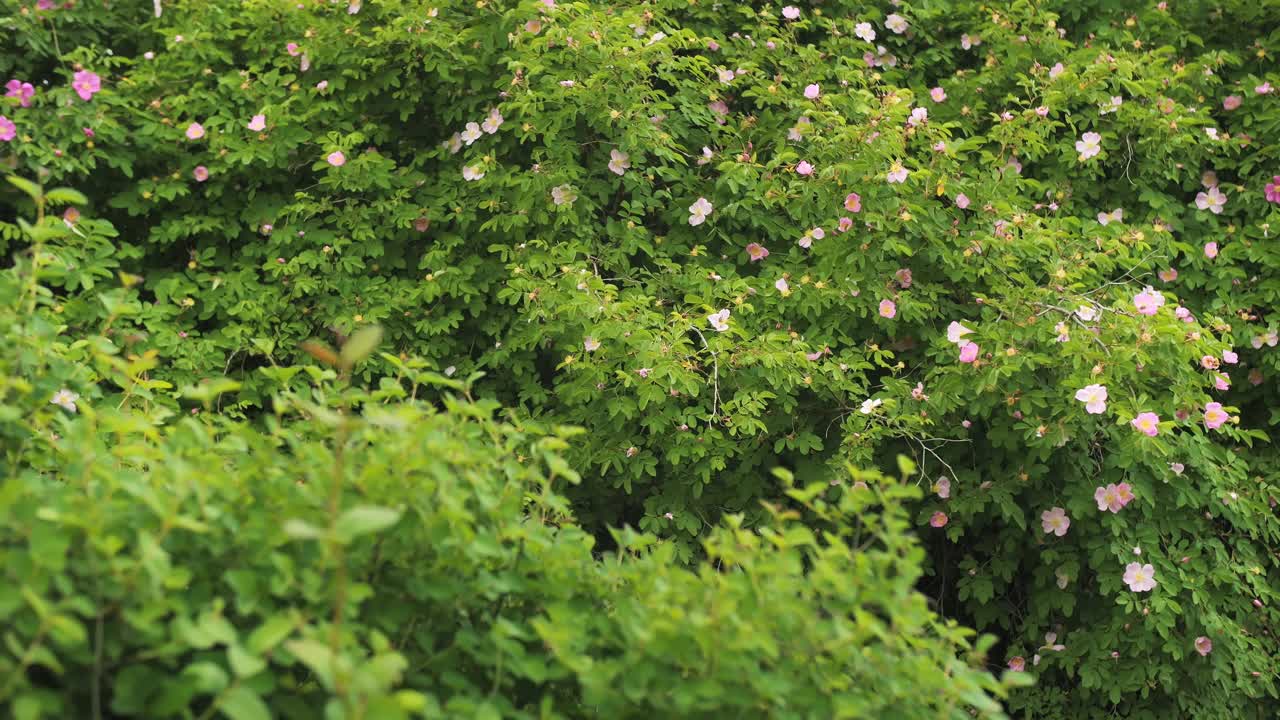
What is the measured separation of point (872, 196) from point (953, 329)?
0.47 m

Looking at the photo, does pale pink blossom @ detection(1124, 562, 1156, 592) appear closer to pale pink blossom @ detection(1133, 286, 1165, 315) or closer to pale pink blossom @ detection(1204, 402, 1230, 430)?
pale pink blossom @ detection(1204, 402, 1230, 430)

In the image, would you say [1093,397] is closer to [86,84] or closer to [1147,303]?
[1147,303]

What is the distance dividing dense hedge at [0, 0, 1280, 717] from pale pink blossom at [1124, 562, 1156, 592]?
1 centimetres

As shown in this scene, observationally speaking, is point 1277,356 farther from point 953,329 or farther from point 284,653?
point 284,653

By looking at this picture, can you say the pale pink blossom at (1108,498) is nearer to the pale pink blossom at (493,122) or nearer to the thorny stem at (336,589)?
the pale pink blossom at (493,122)

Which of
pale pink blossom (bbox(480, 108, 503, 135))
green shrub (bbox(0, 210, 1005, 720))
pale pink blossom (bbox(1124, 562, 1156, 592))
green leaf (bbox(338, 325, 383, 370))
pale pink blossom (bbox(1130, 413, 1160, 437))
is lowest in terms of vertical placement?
pale pink blossom (bbox(1124, 562, 1156, 592))

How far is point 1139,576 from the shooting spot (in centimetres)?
278

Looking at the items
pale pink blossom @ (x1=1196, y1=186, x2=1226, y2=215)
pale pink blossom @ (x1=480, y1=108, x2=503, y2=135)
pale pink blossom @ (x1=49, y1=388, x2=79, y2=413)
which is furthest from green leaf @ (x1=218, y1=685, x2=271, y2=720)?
pale pink blossom @ (x1=1196, y1=186, x2=1226, y2=215)

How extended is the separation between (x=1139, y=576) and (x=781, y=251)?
1.39 metres

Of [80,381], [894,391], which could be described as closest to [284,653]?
[80,381]

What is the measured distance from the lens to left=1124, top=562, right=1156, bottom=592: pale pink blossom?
2771mm

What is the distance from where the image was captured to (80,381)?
1.69 metres

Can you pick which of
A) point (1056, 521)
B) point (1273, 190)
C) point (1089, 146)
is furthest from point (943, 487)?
point (1273, 190)

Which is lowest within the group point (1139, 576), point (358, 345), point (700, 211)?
point (1139, 576)
